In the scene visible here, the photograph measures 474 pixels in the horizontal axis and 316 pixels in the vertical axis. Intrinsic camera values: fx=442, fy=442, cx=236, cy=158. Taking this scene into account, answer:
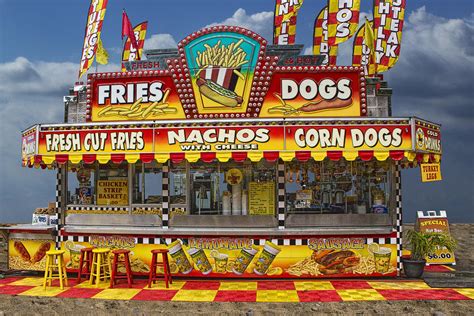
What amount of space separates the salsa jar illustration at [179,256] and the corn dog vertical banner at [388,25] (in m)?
8.75

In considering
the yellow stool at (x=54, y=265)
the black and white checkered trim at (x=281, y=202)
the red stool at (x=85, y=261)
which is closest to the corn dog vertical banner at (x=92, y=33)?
the red stool at (x=85, y=261)

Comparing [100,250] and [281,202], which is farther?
[281,202]

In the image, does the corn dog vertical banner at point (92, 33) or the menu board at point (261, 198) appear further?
the corn dog vertical banner at point (92, 33)

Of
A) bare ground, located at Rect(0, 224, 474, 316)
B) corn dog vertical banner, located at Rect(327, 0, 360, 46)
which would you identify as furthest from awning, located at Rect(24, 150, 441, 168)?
corn dog vertical banner, located at Rect(327, 0, 360, 46)

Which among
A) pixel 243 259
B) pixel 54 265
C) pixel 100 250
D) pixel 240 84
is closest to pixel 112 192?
pixel 54 265

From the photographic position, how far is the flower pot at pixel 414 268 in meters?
11.3

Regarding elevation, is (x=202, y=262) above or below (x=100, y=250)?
below

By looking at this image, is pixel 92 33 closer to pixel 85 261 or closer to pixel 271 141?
pixel 85 261

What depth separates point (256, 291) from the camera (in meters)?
10.2

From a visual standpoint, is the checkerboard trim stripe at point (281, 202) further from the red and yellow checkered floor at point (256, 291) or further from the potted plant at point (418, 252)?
the potted plant at point (418, 252)

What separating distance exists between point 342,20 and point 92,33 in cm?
877

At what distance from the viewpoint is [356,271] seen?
11.1 m

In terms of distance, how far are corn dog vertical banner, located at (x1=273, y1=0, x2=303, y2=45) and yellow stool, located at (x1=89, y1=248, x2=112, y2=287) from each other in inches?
471

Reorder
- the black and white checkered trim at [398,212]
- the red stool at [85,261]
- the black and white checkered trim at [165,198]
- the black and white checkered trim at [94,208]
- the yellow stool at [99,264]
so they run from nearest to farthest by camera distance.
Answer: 1. the yellow stool at [99,264]
2. the red stool at [85,261]
3. the black and white checkered trim at [398,212]
4. the black and white checkered trim at [165,198]
5. the black and white checkered trim at [94,208]
